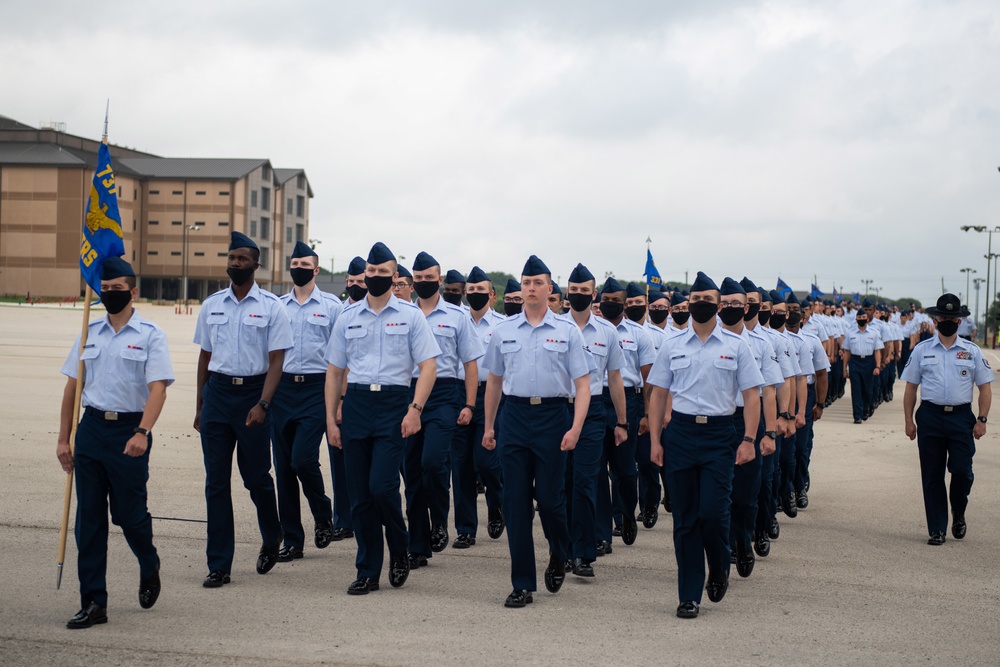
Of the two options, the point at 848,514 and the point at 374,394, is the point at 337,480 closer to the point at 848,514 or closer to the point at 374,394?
the point at 374,394

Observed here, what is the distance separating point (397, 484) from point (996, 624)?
152 inches

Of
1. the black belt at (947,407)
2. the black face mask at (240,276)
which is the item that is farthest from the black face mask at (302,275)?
the black belt at (947,407)

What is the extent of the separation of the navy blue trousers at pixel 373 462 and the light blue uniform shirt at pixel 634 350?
3.29 m

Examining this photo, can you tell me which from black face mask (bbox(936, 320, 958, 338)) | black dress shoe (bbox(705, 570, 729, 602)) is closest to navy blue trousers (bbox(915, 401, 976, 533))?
black face mask (bbox(936, 320, 958, 338))

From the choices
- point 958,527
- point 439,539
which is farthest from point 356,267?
point 958,527

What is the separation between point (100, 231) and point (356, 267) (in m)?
3.66

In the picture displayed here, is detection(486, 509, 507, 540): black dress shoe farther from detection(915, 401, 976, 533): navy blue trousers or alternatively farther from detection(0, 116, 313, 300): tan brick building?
detection(0, 116, 313, 300): tan brick building

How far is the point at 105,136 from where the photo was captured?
813cm

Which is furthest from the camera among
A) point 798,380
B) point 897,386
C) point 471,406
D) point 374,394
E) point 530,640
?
point 897,386

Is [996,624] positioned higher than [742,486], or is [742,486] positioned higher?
[742,486]

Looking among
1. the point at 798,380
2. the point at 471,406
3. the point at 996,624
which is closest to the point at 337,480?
the point at 471,406

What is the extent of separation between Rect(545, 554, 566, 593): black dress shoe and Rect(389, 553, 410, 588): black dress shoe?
96cm

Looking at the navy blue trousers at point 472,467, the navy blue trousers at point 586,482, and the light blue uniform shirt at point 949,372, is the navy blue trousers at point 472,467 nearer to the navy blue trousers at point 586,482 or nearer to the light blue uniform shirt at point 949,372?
the navy blue trousers at point 586,482

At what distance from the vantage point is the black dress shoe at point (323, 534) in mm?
9266
